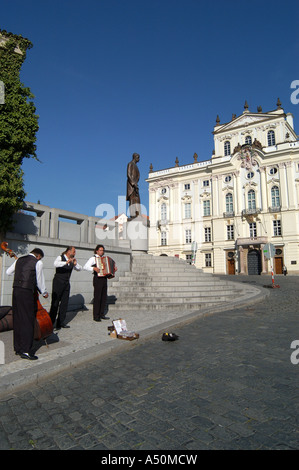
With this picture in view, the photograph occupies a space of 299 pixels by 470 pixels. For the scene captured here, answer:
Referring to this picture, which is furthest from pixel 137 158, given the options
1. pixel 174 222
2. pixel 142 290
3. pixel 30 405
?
pixel 174 222

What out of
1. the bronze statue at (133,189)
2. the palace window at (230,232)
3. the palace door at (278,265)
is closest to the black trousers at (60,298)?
the bronze statue at (133,189)

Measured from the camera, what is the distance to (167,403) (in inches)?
122

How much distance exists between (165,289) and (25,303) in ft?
22.8

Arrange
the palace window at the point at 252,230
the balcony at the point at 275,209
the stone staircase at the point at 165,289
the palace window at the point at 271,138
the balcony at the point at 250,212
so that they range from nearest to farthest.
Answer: the stone staircase at the point at 165,289, the balcony at the point at 275,209, the balcony at the point at 250,212, the palace window at the point at 252,230, the palace window at the point at 271,138

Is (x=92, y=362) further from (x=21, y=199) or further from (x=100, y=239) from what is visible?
(x=100, y=239)

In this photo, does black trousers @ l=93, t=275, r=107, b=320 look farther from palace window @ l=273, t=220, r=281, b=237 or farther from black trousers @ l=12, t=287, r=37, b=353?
palace window @ l=273, t=220, r=281, b=237

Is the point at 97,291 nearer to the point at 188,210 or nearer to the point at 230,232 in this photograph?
the point at 230,232

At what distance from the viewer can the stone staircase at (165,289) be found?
9.94m

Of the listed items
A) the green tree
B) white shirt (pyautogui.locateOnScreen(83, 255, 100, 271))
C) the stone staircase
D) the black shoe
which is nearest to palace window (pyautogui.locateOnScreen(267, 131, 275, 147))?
the stone staircase

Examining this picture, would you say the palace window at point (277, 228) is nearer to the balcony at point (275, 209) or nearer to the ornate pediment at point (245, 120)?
the balcony at point (275, 209)

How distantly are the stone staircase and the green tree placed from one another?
4.33 meters

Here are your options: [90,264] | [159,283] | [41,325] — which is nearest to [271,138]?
[159,283]
